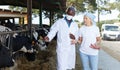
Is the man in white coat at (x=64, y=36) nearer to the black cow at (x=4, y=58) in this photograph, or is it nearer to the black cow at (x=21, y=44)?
the black cow at (x=4, y=58)

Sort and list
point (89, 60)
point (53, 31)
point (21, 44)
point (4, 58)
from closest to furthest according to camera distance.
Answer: point (4, 58) → point (53, 31) → point (89, 60) → point (21, 44)

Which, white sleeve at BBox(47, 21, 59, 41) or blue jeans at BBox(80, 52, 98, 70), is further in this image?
blue jeans at BBox(80, 52, 98, 70)

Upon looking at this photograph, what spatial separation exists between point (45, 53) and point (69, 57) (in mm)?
4955

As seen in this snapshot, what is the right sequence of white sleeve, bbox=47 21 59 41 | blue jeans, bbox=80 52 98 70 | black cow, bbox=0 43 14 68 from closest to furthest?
black cow, bbox=0 43 14 68, white sleeve, bbox=47 21 59 41, blue jeans, bbox=80 52 98 70

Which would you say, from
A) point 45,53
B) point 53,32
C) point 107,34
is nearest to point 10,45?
point 53,32

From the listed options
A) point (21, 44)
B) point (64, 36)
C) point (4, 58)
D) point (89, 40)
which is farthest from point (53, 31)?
point (21, 44)

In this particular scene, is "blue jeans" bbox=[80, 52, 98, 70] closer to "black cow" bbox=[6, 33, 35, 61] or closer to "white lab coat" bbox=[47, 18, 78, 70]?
"white lab coat" bbox=[47, 18, 78, 70]

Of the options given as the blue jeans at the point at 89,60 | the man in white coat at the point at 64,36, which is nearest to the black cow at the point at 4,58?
the man in white coat at the point at 64,36

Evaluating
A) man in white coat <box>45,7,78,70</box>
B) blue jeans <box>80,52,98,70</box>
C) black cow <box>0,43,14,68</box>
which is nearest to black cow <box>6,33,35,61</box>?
man in white coat <box>45,7,78,70</box>

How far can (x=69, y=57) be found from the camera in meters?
7.27

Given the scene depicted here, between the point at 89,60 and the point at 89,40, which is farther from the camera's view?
the point at 89,60

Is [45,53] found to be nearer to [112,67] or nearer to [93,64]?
[112,67]

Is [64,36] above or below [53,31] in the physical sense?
below

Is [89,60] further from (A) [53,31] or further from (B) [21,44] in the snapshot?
(B) [21,44]
